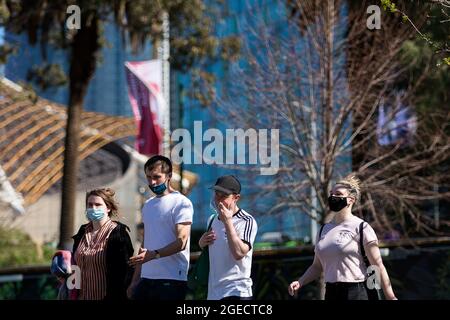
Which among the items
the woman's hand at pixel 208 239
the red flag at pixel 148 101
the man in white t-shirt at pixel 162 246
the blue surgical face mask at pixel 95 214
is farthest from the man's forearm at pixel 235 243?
the red flag at pixel 148 101

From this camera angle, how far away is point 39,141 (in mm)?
48438

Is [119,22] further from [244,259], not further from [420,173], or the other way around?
[244,259]

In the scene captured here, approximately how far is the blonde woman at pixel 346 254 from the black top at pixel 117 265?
1568 mm

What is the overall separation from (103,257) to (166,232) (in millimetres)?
568

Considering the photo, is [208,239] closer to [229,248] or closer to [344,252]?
[229,248]

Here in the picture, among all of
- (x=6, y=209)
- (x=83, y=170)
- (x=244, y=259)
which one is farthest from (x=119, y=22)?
(x=83, y=170)

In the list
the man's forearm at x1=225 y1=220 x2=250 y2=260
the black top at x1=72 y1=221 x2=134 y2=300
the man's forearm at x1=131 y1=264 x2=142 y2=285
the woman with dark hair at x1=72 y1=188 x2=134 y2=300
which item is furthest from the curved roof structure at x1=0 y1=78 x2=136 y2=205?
the man's forearm at x1=225 y1=220 x2=250 y2=260

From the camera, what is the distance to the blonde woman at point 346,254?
23.4ft

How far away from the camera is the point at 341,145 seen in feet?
55.6

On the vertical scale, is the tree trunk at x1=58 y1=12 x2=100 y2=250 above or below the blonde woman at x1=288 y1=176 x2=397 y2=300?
above

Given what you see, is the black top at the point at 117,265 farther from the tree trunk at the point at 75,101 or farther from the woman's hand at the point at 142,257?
the tree trunk at the point at 75,101

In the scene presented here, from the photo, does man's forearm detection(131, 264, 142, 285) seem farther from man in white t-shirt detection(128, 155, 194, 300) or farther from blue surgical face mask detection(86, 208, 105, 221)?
blue surgical face mask detection(86, 208, 105, 221)

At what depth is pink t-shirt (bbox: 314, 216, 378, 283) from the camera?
7180mm

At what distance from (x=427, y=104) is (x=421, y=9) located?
3.25 metres
